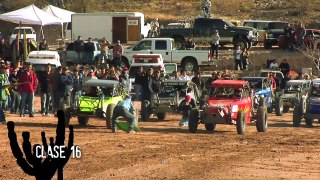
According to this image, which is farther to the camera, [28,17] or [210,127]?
[28,17]

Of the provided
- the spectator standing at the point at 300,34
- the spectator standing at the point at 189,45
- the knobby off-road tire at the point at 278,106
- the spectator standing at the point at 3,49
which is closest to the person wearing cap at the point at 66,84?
the knobby off-road tire at the point at 278,106

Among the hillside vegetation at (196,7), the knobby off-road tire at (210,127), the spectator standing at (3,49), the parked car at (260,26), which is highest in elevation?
the hillside vegetation at (196,7)

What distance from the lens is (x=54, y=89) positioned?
24.4m

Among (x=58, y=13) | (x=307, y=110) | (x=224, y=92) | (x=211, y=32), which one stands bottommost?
(x=307, y=110)

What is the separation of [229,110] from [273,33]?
25.0 meters

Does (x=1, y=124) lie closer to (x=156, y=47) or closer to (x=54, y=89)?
(x=54, y=89)

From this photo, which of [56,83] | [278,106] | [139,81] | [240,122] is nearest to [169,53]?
[278,106]

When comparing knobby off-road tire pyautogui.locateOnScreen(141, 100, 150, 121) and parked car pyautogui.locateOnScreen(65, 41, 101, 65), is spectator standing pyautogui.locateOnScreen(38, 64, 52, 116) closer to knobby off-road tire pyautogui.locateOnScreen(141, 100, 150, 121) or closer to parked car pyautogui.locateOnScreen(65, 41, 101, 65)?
knobby off-road tire pyautogui.locateOnScreen(141, 100, 150, 121)

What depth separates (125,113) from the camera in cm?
2017

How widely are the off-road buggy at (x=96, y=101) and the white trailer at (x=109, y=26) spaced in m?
23.1

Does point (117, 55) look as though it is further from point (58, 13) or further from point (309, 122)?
point (309, 122)

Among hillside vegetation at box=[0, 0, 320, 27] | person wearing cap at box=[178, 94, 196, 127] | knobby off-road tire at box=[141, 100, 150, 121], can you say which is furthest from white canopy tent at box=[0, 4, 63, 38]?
hillside vegetation at box=[0, 0, 320, 27]

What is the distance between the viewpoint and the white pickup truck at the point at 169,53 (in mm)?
38250

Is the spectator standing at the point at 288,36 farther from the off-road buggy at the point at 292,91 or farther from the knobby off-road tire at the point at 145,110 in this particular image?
the knobby off-road tire at the point at 145,110
